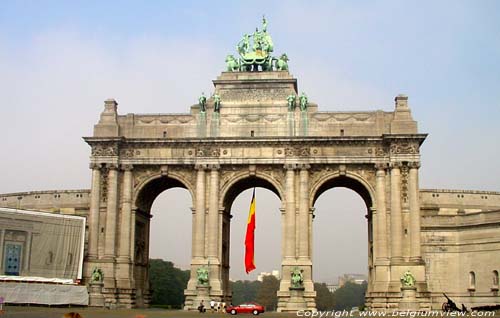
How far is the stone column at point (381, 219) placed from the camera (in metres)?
61.9

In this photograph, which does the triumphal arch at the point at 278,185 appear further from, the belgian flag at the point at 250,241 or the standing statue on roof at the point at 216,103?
the belgian flag at the point at 250,241

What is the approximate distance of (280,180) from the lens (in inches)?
2518

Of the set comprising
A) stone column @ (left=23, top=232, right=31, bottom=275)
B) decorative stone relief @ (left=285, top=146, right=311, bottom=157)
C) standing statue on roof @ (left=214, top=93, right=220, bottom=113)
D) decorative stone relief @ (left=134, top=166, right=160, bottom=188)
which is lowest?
stone column @ (left=23, top=232, right=31, bottom=275)

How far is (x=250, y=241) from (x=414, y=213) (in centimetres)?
1520

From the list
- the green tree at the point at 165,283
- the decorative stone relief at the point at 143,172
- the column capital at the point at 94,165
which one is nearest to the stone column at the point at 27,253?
the column capital at the point at 94,165

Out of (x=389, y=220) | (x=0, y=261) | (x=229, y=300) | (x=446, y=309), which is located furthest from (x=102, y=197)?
(x=446, y=309)

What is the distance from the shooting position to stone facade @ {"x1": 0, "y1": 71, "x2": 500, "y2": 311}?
61.9m

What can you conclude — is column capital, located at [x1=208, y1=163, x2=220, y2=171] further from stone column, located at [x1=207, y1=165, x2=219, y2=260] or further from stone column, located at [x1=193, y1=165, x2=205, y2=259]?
stone column, located at [x1=193, y1=165, x2=205, y2=259]

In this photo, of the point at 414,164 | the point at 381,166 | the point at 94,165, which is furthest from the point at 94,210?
the point at 414,164

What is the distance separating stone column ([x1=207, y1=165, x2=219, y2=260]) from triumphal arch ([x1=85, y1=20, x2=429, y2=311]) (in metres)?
0.09

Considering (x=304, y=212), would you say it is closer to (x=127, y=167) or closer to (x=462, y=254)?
(x=462, y=254)

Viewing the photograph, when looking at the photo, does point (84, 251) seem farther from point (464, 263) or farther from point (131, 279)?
point (464, 263)

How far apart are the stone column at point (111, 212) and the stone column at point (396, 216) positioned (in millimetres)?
24765

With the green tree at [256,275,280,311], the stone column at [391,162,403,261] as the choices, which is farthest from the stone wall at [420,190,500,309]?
the green tree at [256,275,280,311]
